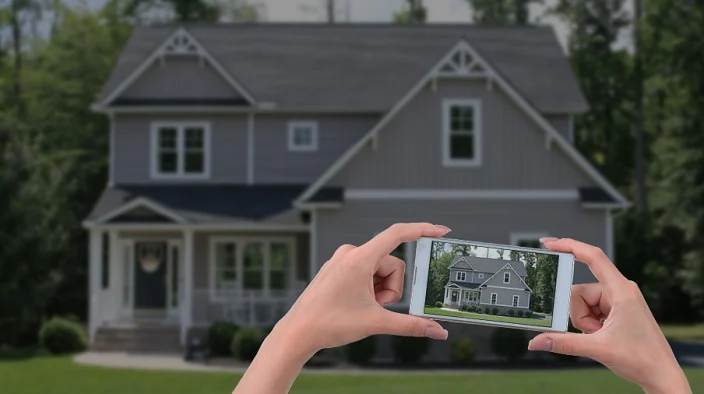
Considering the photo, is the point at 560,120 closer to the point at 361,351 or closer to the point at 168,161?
the point at 361,351

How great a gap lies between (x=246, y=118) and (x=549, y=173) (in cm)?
824

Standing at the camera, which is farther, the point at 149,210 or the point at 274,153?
the point at 274,153

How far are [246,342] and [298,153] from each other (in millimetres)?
6858

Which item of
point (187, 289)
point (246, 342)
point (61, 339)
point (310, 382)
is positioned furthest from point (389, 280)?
point (61, 339)

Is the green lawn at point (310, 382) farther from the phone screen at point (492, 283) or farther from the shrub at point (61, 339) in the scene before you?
the phone screen at point (492, 283)

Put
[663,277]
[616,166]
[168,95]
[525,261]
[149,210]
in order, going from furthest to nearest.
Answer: [616,166] < [663,277] < [168,95] < [149,210] < [525,261]

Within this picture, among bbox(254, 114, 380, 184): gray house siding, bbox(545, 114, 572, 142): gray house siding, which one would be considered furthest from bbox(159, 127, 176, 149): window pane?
bbox(545, 114, 572, 142): gray house siding

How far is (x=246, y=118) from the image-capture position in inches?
1209

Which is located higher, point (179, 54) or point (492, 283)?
point (179, 54)

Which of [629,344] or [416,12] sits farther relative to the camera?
[416,12]

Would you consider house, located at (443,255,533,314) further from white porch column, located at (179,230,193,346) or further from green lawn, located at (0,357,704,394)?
white porch column, located at (179,230,193,346)

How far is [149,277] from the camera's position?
99.9ft

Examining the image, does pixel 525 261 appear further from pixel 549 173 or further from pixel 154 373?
pixel 549 173

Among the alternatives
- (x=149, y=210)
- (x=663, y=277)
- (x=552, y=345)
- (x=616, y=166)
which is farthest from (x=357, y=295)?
(x=616, y=166)
